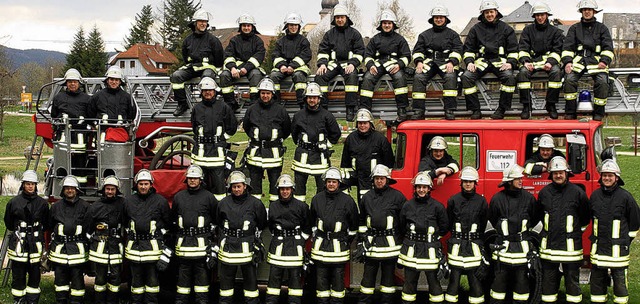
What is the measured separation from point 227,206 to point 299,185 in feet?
3.53

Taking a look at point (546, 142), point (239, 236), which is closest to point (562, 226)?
point (546, 142)

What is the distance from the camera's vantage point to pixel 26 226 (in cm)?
960

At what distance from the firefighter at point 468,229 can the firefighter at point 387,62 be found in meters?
1.39

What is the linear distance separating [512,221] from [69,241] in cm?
526

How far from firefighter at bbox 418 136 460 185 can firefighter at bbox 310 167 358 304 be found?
977 millimetres

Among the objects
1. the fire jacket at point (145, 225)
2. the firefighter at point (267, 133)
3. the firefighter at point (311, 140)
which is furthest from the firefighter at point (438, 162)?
the fire jacket at point (145, 225)

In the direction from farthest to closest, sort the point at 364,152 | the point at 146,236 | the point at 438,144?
the point at 364,152
the point at 146,236
the point at 438,144

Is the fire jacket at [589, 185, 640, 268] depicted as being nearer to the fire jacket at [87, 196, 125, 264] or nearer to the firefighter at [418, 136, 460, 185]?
the firefighter at [418, 136, 460, 185]

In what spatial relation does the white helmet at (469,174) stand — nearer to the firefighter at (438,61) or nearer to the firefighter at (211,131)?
the firefighter at (438,61)

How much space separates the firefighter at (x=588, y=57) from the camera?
9.34 m

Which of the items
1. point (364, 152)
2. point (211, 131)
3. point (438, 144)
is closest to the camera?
point (438, 144)

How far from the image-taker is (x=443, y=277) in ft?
29.3

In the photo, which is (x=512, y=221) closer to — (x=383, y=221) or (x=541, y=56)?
(x=383, y=221)

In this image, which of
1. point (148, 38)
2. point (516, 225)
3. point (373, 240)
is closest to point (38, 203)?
point (373, 240)
